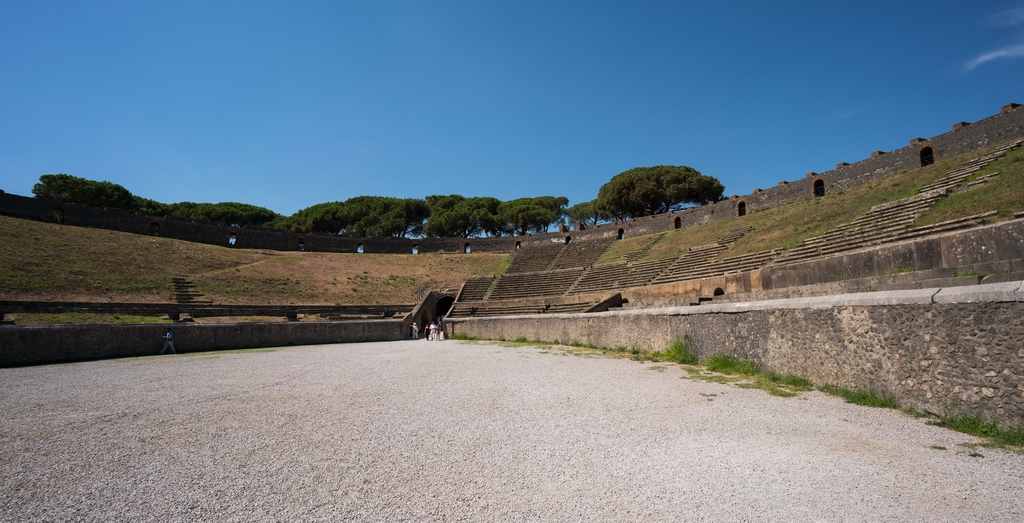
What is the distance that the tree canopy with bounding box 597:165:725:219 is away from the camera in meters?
49.0

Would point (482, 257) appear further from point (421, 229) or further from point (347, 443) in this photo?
point (347, 443)

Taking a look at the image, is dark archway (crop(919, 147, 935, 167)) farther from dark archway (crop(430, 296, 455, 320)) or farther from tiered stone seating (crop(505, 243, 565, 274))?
dark archway (crop(430, 296, 455, 320))

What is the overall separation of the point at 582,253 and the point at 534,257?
4.81 m

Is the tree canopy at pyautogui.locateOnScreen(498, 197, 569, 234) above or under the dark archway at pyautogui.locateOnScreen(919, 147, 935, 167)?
above

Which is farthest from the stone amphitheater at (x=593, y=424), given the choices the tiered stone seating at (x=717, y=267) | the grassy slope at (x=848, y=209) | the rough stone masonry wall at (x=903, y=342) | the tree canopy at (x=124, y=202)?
the tree canopy at (x=124, y=202)

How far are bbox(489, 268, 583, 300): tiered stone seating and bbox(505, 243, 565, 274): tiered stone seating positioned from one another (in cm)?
443

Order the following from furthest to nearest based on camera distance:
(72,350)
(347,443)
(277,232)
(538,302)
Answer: (277,232) → (538,302) → (72,350) → (347,443)

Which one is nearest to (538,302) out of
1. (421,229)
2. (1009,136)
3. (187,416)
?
(187,416)

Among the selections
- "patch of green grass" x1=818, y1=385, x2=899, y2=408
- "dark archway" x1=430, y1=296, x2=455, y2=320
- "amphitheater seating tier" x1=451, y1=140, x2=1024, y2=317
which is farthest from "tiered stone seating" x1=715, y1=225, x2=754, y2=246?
"patch of green grass" x1=818, y1=385, x2=899, y2=408

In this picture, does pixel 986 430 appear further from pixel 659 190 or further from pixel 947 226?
pixel 659 190

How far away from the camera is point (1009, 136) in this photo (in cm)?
2062

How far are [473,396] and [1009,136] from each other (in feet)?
89.5

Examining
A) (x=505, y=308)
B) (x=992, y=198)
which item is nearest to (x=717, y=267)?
(x=992, y=198)

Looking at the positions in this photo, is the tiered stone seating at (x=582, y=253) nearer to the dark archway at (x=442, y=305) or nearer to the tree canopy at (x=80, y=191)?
the dark archway at (x=442, y=305)
